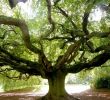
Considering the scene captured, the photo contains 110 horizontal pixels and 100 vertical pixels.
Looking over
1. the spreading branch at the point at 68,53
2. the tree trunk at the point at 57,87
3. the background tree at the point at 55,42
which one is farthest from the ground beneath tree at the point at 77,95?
the spreading branch at the point at 68,53

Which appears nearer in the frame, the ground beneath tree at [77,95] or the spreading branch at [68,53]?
the spreading branch at [68,53]

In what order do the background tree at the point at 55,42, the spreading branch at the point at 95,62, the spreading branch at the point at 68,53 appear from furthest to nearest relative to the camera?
1. the spreading branch at the point at 95,62
2. the background tree at the point at 55,42
3. the spreading branch at the point at 68,53

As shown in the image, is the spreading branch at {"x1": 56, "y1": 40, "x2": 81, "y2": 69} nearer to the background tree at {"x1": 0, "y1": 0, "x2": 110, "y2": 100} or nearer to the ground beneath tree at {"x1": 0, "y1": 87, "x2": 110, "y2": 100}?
the background tree at {"x1": 0, "y1": 0, "x2": 110, "y2": 100}

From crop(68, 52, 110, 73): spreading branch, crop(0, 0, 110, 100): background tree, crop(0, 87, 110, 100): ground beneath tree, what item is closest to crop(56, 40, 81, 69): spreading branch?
crop(0, 0, 110, 100): background tree

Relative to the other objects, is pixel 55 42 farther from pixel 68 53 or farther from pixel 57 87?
pixel 68 53

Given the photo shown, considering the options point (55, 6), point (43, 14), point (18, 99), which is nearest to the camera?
point (55, 6)

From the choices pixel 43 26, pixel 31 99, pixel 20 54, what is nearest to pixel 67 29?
pixel 43 26

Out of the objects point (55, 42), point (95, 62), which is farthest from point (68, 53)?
point (55, 42)

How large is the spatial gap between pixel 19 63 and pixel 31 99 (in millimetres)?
2894

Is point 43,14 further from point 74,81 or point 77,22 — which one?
point 74,81

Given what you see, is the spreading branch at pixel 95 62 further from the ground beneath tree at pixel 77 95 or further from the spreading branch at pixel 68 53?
the ground beneath tree at pixel 77 95

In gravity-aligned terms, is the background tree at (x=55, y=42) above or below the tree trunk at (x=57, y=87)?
above

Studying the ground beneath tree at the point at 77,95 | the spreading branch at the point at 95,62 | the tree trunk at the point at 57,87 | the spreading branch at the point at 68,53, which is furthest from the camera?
the ground beneath tree at the point at 77,95

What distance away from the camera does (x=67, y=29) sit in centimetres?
1542
